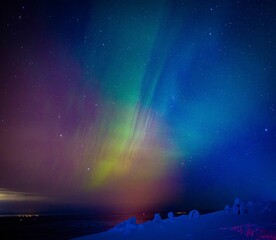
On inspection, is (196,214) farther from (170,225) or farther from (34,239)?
Answer: (34,239)

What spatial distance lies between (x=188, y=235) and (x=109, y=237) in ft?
14.9

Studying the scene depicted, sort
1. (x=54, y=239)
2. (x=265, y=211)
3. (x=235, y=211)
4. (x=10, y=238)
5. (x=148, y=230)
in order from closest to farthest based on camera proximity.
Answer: (x=148, y=230), (x=235, y=211), (x=265, y=211), (x=54, y=239), (x=10, y=238)

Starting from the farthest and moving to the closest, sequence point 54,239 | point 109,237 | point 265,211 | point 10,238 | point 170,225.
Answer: point 10,238, point 54,239, point 265,211, point 170,225, point 109,237

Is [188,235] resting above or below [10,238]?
above

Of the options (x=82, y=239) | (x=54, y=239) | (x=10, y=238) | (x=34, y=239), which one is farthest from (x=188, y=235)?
(x=10, y=238)

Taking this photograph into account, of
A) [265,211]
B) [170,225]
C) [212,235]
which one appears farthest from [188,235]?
[265,211]

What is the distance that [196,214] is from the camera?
22.6 metres

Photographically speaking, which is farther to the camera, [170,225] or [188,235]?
[170,225]

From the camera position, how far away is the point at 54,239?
2143 inches

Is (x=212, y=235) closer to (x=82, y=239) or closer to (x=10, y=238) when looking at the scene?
(x=82, y=239)

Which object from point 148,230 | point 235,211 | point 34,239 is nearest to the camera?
point 148,230

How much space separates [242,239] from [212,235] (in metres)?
1.77

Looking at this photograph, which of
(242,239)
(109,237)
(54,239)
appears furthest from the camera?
(54,239)

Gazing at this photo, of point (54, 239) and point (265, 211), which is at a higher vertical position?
point (265, 211)
